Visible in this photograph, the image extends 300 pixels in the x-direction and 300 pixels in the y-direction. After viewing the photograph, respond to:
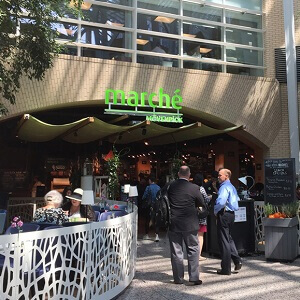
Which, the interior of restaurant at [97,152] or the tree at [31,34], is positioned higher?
the tree at [31,34]

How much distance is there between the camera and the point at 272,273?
6.31 meters

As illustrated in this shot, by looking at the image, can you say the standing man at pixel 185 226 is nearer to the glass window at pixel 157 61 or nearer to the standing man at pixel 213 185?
the standing man at pixel 213 185

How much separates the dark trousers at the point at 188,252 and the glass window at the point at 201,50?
26.8 feet

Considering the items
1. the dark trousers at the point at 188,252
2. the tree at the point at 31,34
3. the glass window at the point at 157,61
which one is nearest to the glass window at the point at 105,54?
the glass window at the point at 157,61

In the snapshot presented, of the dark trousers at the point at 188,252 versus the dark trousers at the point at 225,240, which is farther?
the dark trousers at the point at 225,240

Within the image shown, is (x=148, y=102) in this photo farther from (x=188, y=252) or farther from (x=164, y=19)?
(x=188, y=252)

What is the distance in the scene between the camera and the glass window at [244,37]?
43.4 ft

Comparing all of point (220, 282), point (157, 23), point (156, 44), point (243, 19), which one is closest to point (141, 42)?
point (156, 44)

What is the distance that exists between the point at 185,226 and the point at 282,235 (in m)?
2.51

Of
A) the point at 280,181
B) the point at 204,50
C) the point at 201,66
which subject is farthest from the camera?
the point at 204,50

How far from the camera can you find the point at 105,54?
11367 millimetres

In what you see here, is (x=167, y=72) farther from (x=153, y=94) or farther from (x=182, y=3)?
(x=182, y=3)

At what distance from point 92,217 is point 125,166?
433 inches

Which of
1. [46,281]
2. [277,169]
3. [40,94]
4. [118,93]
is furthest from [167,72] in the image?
[46,281]
